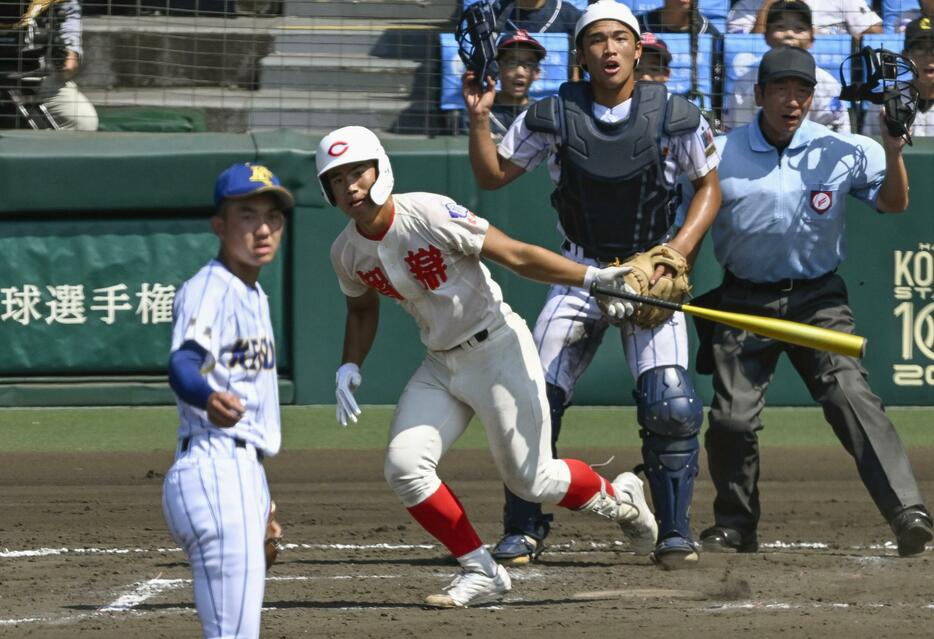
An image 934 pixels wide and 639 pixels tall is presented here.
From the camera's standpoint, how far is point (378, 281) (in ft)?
18.0

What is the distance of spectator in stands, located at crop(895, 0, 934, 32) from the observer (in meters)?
10.3

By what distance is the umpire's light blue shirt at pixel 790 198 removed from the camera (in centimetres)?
648

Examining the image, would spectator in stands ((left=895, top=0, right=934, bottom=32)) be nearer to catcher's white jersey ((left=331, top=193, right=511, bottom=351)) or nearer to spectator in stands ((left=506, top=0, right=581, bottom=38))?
spectator in stands ((left=506, top=0, right=581, bottom=38))

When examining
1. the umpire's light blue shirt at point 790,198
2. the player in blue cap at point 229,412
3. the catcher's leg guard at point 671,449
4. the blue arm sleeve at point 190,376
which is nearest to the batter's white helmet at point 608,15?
the umpire's light blue shirt at point 790,198

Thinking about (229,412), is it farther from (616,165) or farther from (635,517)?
(616,165)

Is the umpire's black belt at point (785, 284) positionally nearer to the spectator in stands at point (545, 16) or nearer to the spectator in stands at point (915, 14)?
the spectator in stands at point (545, 16)

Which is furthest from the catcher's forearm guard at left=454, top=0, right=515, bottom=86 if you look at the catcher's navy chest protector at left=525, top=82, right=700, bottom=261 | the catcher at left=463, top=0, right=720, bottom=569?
the catcher's navy chest protector at left=525, top=82, right=700, bottom=261

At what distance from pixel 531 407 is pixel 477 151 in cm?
120

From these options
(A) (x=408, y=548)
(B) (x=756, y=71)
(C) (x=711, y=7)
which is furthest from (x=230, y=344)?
(C) (x=711, y=7)

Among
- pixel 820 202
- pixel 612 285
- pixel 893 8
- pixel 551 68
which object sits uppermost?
pixel 893 8

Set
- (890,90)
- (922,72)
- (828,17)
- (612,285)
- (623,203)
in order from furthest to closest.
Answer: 1. (828,17)
2. (922,72)
3. (890,90)
4. (623,203)
5. (612,285)

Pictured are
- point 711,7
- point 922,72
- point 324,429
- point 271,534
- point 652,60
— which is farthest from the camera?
point 711,7

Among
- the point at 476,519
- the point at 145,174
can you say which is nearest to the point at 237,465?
the point at 476,519

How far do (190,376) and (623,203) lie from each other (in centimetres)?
274
